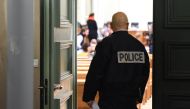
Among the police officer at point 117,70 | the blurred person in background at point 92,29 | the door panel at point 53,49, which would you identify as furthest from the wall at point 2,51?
the blurred person in background at point 92,29

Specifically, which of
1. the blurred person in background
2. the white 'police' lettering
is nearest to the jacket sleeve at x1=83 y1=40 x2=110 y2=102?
the white 'police' lettering

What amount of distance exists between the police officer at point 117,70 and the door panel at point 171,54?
36cm

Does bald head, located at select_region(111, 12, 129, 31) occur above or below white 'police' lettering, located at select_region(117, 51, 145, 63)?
above

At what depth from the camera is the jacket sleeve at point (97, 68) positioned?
461cm

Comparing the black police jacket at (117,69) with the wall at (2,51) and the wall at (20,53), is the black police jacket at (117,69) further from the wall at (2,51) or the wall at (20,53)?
the wall at (20,53)

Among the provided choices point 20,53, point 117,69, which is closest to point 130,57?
point 117,69

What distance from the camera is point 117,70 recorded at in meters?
4.60

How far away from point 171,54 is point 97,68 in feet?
2.53

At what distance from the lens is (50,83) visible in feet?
14.4

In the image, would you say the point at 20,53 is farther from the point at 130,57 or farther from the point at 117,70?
the point at 130,57

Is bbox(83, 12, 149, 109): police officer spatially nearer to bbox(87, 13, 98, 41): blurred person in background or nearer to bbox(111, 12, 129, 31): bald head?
bbox(111, 12, 129, 31): bald head

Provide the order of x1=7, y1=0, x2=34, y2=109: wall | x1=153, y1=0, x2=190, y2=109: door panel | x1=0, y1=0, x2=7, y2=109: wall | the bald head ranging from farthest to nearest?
1. x1=0, y1=0, x2=7, y2=109: wall
2. the bald head
3. x1=153, y1=0, x2=190, y2=109: door panel
4. x1=7, y1=0, x2=34, y2=109: wall

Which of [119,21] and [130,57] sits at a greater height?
[119,21]

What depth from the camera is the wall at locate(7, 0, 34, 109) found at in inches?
127
